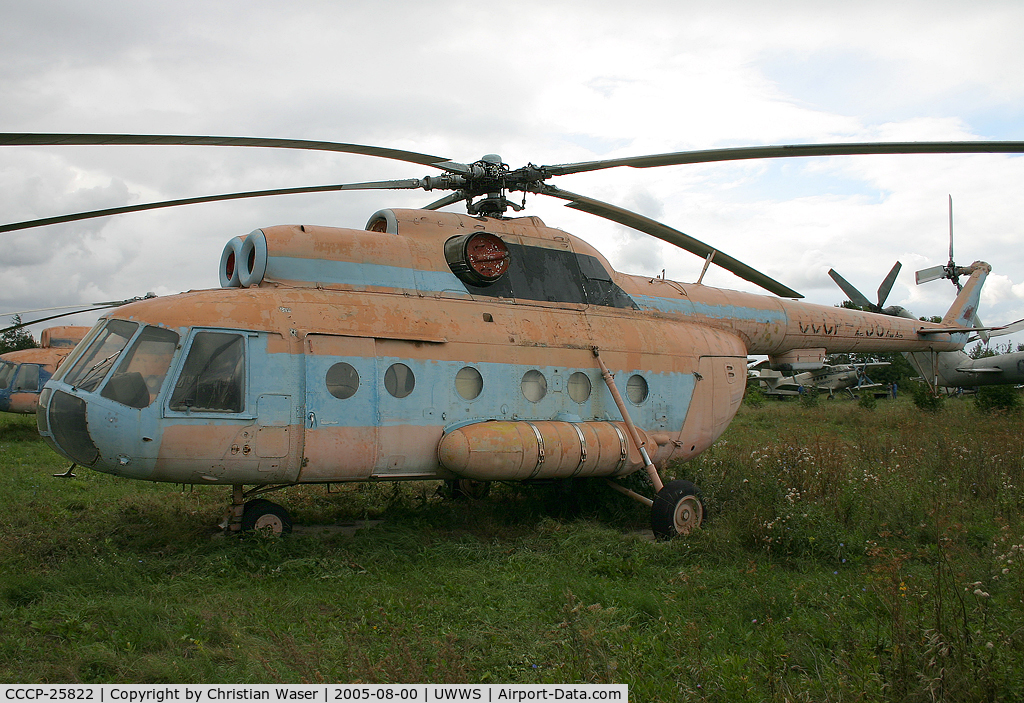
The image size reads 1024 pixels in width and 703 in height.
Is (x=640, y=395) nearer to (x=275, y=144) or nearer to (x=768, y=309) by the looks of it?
(x=768, y=309)

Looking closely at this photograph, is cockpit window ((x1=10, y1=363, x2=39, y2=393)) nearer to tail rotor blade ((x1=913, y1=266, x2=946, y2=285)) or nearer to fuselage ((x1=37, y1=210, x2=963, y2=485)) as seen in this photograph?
fuselage ((x1=37, y1=210, x2=963, y2=485))

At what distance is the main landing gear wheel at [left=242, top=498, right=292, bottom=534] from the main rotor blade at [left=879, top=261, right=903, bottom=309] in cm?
1638

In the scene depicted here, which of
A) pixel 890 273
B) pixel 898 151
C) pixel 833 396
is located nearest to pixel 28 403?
pixel 898 151

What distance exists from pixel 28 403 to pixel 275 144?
1645 centimetres

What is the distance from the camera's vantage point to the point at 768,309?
36.9 ft

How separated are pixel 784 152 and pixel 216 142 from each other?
543 centimetres

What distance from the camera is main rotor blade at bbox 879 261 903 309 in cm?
1833

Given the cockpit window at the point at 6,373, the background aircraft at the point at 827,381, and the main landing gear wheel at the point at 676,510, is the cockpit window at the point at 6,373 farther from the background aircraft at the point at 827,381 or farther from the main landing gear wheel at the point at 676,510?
the background aircraft at the point at 827,381

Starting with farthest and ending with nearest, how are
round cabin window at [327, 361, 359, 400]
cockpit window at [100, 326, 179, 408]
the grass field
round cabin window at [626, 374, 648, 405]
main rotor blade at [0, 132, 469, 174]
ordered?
round cabin window at [626, 374, 648, 405], round cabin window at [327, 361, 359, 400], cockpit window at [100, 326, 179, 408], main rotor blade at [0, 132, 469, 174], the grass field

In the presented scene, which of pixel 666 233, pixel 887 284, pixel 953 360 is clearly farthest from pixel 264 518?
pixel 953 360

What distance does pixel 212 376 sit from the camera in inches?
263

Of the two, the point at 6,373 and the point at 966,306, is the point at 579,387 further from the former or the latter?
the point at 6,373

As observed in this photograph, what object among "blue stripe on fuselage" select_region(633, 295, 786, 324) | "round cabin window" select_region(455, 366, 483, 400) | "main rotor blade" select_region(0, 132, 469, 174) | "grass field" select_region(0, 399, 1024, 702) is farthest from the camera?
"blue stripe on fuselage" select_region(633, 295, 786, 324)

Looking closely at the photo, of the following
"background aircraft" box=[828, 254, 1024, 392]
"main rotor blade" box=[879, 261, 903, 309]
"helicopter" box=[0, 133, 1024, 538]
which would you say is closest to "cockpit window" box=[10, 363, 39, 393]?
"helicopter" box=[0, 133, 1024, 538]
